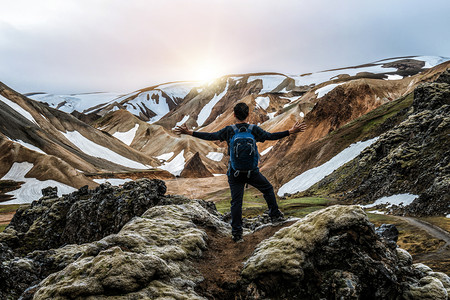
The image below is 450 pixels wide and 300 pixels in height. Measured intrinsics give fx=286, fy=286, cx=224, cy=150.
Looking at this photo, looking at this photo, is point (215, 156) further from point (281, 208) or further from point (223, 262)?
point (223, 262)

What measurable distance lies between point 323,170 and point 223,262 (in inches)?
1883

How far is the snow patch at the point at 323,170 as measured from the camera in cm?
4966

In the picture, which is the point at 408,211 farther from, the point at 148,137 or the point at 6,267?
the point at 148,137

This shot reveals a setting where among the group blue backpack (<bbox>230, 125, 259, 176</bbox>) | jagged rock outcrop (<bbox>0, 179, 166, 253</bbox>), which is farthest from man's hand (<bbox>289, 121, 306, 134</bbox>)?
jagged rock outcrop (<bbox>0, 179, 166, 253</bbox>)

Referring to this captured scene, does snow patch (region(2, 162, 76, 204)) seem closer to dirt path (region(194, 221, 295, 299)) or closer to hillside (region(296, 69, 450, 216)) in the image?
hillside (region(296, 69, 450, 216))

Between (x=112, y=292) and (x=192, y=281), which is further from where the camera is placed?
(x=192, y=281)

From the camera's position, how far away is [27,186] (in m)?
74.4

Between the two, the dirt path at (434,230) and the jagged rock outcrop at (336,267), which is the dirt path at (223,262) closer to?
the jagged rock outcrop at (336,267)

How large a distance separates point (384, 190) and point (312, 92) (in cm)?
15268

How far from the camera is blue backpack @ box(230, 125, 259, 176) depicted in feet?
27.7

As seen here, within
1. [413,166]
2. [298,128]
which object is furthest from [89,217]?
[413,166]

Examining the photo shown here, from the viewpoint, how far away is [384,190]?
30.2 metres

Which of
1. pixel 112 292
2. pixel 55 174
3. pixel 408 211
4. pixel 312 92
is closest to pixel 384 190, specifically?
pixel 408 211

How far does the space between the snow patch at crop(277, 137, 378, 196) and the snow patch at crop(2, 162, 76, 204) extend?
5335cm
